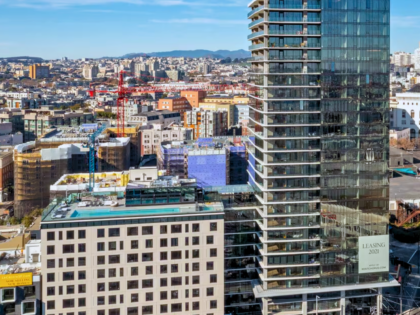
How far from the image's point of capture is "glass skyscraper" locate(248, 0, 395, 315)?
22.2 meters

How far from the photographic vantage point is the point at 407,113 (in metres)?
70.5

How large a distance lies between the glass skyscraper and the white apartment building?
49869mm

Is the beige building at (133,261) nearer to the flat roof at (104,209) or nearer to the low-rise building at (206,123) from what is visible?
the flat roof at (104,209)

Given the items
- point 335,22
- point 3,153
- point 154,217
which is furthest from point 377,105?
point 3,153

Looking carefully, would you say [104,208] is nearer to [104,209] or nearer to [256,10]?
[104,209]

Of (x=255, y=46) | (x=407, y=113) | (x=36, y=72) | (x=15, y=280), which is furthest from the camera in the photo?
(x=36, y=72)

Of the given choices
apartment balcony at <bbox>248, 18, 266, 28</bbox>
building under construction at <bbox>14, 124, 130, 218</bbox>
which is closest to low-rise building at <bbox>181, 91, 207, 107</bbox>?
building under construction at <bbox>14, 124, 130, 218</bbox>

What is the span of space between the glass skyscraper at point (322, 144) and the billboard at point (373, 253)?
0.04 meters

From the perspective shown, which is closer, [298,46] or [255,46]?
[298,46]

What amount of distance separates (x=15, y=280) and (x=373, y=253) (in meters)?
13.6

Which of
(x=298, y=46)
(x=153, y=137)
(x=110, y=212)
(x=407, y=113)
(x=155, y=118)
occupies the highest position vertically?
(x=298, y=46)

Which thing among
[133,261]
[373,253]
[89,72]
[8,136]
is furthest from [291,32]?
[89,72]

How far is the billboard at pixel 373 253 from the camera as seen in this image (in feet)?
73.6

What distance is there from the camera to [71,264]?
66.7 feet
